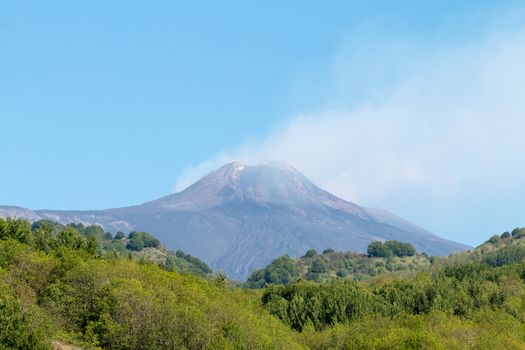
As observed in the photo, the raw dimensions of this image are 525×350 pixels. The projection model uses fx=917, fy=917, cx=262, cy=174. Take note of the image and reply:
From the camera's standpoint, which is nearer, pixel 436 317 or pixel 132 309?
pixel 132 309

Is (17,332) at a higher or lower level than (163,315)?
lower

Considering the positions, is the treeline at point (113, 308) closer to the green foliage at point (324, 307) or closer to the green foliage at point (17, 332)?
the green foliage at point (17, 332)

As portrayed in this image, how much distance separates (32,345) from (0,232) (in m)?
54.1

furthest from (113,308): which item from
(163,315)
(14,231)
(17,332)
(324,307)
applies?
(324,307)

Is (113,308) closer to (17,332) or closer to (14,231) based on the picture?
(17,332)

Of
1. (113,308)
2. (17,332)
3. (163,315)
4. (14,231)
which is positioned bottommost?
(17,332)

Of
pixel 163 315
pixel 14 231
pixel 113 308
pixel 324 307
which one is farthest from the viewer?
pixel 324 307

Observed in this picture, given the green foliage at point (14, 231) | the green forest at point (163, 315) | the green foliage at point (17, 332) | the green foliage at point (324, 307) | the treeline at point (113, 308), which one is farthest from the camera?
the green foliage at point (324, 307)

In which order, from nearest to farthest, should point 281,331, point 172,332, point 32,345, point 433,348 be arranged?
Result: point 32,345 < point 172,332 < point 433,348 < point 281,331

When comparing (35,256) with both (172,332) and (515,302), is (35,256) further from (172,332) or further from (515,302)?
(515,302)

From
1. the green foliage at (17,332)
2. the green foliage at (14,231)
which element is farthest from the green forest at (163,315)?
the green foliage at (14,231)

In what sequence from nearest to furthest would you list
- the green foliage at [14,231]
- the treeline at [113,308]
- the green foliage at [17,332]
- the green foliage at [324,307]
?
1. the green foliage at [17,332]
2. the treeline at [113,308]
3. the green foliage at [14,231]
4. the green foliage at [324,307]

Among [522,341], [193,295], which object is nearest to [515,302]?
[522,341]

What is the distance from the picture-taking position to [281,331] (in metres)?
100
